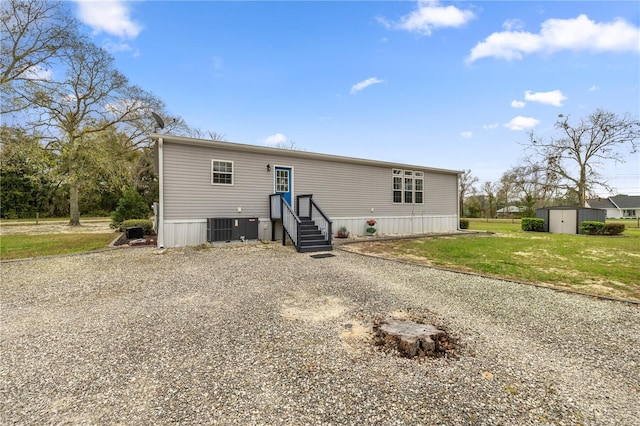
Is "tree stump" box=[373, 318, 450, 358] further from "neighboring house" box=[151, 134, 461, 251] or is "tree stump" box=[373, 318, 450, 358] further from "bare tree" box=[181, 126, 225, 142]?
"bare tree" box=[181, 126, 225, 142]

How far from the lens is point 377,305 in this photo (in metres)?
4.13

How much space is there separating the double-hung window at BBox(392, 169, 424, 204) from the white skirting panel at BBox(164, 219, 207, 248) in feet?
28.7

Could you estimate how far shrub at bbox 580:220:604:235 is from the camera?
599 inches

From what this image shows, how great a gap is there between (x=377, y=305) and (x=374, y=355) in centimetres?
138

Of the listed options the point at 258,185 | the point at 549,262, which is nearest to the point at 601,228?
the point at 549,262

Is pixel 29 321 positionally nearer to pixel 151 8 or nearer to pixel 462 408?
pixel 462 408

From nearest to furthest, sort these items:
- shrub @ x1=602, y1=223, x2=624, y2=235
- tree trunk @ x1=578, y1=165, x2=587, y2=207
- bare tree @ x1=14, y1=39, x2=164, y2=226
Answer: shrub @ x1=602, y1=223, x2=624, y2=235 < bare tree @ x1=14, y1=39, x2=164, y2=226 < tree trunk @ x1=578, y1=165, x2=587, y2=207

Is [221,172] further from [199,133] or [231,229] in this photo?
[199,133]

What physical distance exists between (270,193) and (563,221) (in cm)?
1825

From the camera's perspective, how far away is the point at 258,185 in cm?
1002

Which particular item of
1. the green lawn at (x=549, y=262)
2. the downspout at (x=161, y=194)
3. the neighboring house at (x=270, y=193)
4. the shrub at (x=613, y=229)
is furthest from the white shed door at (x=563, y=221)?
the downspout at (x=161, y=194)

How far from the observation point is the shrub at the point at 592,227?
49.9ft

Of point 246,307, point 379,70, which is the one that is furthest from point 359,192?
point 246,307

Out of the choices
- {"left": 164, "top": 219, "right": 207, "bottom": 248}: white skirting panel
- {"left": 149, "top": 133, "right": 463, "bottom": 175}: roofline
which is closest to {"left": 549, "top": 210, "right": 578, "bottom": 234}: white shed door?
{"left": 149, "top": 133, "right": 463, "bottom": 175}: roofline
